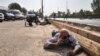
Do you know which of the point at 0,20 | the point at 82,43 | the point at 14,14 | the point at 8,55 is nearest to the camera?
the point at 8,55

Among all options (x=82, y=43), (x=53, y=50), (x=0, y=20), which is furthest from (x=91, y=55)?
(x=0, y=20)

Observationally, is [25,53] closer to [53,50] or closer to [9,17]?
[53,50]

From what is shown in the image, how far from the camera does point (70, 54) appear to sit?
8.48 metres

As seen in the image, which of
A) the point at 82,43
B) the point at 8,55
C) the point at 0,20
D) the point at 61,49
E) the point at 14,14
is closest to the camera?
the point at 8,55

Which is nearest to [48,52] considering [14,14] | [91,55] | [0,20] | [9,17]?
[91,55]

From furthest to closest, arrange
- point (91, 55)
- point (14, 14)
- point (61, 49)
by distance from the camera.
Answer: point (14, 14), point (61, 49), point (91, 55)

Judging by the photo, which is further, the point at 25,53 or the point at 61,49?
the point at 61,49

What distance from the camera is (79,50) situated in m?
9.22

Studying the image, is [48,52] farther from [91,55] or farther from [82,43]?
[91,55]

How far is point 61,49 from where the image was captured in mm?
10352

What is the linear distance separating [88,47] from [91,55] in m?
0.40

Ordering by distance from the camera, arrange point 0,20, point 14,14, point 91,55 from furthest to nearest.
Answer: point 14,14, point 0,20, point 91,55

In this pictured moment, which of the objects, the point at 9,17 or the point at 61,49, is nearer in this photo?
the point at 61,49

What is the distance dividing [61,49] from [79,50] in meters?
1.26
